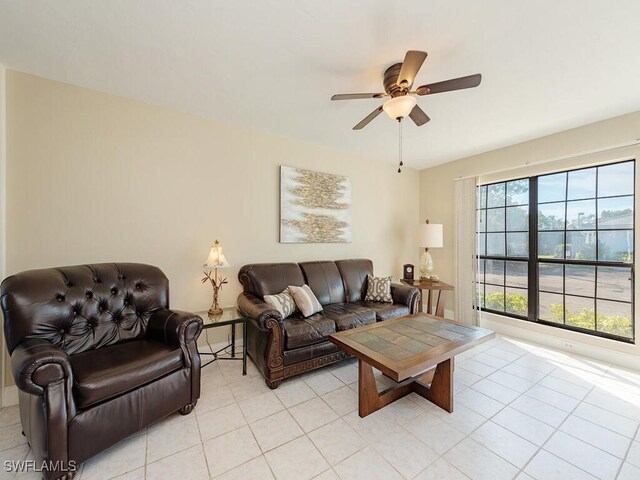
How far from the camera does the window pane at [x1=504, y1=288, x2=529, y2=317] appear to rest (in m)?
3.43

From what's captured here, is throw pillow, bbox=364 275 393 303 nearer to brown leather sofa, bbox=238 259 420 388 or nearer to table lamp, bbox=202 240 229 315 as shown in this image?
brown leather sofa, bbox=238 259 420 388

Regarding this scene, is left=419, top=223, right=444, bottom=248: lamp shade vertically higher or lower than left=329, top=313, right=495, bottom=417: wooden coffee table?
higher

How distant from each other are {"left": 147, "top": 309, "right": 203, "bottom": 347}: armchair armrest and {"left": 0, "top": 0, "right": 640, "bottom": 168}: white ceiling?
1.87 m

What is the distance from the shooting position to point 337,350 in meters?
2.49

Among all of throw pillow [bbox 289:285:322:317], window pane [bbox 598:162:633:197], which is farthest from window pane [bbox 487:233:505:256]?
throw pillow [bbox 289:285:322:317]

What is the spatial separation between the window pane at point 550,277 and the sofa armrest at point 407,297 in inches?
64.3

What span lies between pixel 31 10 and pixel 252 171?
1864mm

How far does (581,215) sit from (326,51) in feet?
11.1

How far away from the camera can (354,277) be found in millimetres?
3436

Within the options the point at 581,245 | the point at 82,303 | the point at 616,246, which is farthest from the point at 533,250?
the point at 82,303

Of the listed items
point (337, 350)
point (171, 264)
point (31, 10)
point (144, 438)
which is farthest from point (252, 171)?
point (144, 438)

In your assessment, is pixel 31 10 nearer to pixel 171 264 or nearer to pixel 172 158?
pixel 172 158

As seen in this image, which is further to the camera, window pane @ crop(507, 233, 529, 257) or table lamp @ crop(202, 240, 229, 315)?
window pane @ crop(507, 233, 529, 257)

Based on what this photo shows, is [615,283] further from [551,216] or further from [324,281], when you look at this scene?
[324,281]
